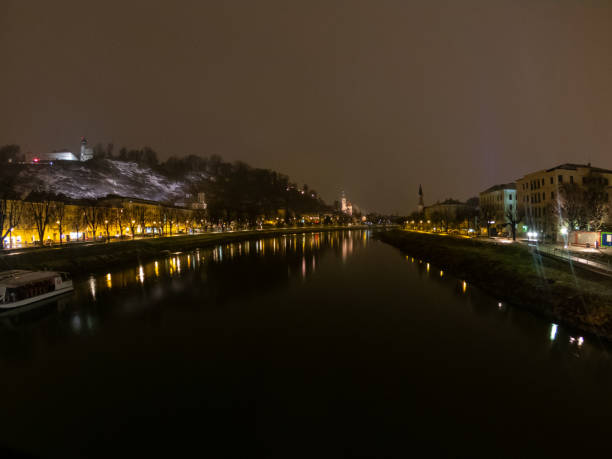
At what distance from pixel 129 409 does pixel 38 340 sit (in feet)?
34.1

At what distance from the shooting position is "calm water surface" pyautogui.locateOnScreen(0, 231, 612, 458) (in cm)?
887

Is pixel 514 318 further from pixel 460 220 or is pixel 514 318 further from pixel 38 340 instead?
pixel 460 220

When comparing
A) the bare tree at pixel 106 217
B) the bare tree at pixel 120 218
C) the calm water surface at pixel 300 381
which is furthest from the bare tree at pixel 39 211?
Result: the calm water surface at pixel 300 381

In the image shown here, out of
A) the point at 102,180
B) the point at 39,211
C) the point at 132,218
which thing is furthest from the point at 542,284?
the point at 102,180

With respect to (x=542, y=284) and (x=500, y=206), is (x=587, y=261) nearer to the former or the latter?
(x=542, y=284)

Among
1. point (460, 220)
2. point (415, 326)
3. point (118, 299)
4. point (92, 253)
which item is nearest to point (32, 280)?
point (118, 299)

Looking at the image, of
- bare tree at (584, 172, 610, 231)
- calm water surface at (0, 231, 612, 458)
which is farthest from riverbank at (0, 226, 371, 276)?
bare tree at (584, 172, 610, 231)

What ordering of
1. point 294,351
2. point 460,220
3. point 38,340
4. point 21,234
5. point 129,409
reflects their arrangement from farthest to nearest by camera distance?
point 460,220, point 21,234, point 38,340, point 294,351, point 129,409

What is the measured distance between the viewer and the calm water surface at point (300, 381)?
8.87 metres

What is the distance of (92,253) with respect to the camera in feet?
134

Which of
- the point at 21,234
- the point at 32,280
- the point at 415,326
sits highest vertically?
the point at 21,234

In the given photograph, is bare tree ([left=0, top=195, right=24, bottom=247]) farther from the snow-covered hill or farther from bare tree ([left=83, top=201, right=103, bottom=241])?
the snow-covered hill

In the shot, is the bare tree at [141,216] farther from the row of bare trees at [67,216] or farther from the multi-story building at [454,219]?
the multi-story building at [454,219]

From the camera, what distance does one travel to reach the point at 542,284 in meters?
20.4
